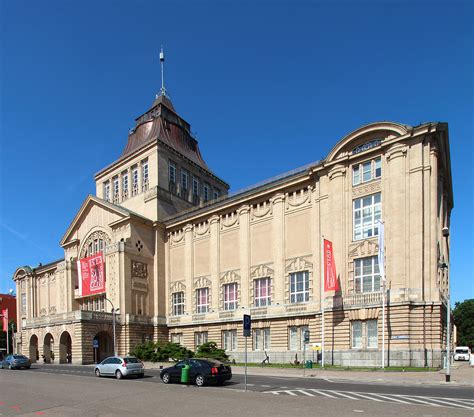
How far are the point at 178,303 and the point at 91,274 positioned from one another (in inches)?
497

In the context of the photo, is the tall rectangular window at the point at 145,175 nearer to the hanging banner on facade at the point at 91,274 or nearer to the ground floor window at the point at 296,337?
the hanging banner on facade at the point at 91,274

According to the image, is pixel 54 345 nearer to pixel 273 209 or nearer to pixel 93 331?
pixel 93 331

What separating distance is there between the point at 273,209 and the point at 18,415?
31.4 meters

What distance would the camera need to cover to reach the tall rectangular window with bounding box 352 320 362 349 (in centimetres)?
3234

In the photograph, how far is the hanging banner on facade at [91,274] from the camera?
51.9 meters

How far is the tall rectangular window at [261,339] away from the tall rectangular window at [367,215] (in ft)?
44.1

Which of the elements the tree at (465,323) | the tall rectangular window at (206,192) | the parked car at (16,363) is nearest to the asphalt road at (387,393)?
the parked car at (16,363)

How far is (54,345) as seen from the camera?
48.9 m

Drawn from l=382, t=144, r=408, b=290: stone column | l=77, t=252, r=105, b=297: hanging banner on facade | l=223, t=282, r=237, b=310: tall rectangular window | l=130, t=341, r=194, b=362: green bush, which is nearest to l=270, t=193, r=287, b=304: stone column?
l=223, t=282, r=237, b=310: tall rectangular window

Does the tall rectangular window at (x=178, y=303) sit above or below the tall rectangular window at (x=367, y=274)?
below

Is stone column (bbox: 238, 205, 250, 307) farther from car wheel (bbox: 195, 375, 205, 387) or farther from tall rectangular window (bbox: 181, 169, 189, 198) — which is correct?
car wheel (bbox: 195, 375, 205, 387)

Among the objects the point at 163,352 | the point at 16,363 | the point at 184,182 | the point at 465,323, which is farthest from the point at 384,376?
the point at 465,323

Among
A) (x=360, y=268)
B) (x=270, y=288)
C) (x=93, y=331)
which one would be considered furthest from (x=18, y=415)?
(x=93, y=331)

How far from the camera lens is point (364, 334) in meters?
31.9
